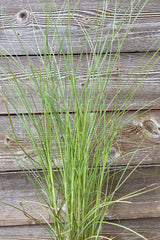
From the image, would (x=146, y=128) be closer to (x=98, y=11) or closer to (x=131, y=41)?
(x=131, y=41)

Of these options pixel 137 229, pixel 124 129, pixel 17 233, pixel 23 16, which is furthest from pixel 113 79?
pixel 17 233

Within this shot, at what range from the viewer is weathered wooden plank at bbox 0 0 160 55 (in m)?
1.13

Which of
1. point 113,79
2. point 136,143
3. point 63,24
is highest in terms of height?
point 63,24

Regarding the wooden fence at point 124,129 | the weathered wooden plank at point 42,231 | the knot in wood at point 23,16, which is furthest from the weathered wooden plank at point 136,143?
the knot in wood at point 23,16

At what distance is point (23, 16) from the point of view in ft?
3.74

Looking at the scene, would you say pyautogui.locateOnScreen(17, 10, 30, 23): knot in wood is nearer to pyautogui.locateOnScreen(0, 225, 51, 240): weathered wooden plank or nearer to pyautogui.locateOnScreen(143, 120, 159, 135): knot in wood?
pyautogui.locateOnScreen(143, 120, 159, 135): knot in wood

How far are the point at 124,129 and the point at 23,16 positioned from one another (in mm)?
624

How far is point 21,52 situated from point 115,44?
387 millimetres

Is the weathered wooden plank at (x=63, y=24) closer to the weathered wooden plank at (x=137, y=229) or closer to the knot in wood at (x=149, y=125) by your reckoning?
the knot in wood at (x=149, y=125)

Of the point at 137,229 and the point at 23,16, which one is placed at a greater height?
the point at 23,16

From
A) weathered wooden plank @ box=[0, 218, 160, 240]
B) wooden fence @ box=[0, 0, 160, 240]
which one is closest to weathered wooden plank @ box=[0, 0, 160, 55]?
wooden fence @ box=[0, 0, 160, 240]

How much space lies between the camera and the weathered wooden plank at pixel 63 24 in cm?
113

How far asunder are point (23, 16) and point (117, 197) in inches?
33.3

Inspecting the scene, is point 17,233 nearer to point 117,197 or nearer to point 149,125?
point 117,197
